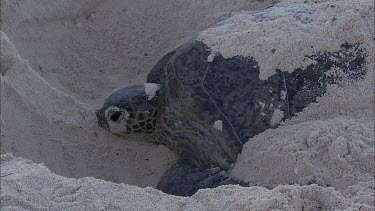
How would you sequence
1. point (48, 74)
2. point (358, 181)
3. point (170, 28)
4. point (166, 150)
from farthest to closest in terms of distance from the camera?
point (170, 28), point (48, 74), point (166, 150), point (358, 181)

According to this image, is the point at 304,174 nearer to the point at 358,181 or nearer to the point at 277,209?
the point at 358,181

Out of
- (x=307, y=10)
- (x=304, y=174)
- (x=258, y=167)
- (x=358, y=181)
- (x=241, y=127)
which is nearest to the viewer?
(x=358, y=181)

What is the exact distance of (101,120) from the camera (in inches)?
81.1

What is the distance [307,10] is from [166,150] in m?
0.76

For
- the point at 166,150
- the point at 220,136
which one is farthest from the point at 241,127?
the point at 166,150

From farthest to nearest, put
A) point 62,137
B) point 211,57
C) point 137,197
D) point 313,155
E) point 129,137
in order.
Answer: point 129,137
point 62,137
point 211,57
point 313,155
point 137,197

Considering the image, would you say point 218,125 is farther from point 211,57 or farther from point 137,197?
point 137,197

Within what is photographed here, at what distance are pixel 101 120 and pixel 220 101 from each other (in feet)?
1.78

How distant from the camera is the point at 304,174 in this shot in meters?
1.47

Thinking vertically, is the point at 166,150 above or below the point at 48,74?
below

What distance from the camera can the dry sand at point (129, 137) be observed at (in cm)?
114

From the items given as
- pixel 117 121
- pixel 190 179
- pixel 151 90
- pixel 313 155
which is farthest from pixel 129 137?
pixel 313 155

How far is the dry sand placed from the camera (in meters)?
1.14

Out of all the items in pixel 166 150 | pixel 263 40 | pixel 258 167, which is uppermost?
pixel 263 40
